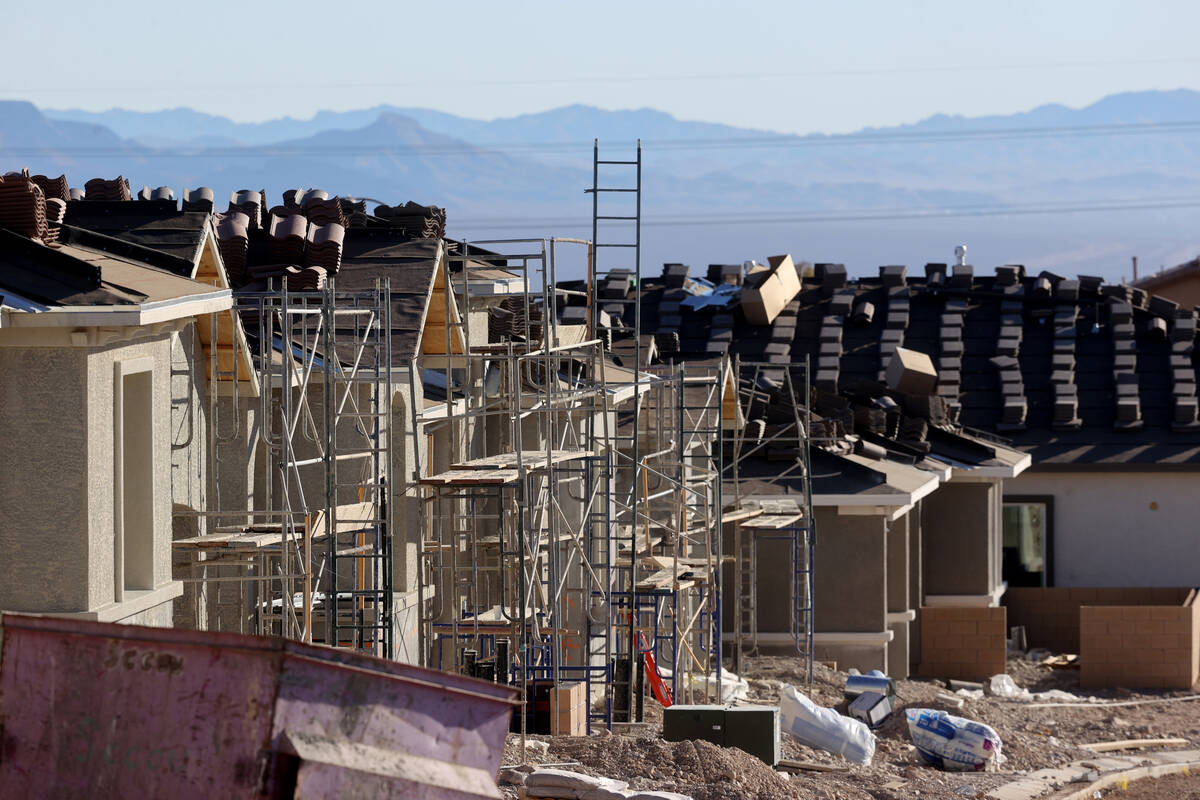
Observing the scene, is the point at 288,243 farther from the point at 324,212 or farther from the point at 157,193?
the point at 157,193

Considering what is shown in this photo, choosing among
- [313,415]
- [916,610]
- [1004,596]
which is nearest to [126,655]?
[313,415]

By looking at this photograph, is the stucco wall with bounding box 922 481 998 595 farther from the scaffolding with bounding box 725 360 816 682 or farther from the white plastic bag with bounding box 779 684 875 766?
the white plastic bag with bounding box 779 684 875 766

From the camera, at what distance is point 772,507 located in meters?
27.1

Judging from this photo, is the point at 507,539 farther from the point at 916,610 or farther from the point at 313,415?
the point at 916,610

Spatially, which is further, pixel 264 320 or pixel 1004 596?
pixel 1004 596

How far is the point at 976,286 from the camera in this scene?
42.9 metres

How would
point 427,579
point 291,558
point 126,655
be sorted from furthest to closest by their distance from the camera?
1. point 427,579
2. point 291,558
3. point 126,655

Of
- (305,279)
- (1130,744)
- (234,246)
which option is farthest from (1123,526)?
(234,246)

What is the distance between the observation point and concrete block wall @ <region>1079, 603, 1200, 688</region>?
28.6m

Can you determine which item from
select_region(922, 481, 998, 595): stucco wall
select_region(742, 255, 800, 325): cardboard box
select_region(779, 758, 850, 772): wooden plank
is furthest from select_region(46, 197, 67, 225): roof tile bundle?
Answer: select_region(742, 255, 800, 325): cardboard box

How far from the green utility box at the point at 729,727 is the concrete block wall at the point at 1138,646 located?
11.9 metres

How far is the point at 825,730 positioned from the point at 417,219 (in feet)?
26.1

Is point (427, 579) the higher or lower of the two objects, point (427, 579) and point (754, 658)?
the higher

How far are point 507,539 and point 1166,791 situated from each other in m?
7.99
